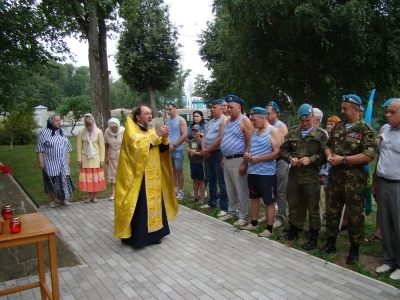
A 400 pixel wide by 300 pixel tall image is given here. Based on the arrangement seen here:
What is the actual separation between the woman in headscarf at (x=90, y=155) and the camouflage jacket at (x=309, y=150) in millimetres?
4157

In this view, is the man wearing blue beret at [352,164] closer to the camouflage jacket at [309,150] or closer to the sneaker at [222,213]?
the camouflage jacket at [309,150]

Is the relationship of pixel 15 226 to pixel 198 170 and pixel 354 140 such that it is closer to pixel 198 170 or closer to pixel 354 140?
pixel 354 140

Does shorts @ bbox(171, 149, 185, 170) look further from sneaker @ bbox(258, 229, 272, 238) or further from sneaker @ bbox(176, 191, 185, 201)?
sneaker @ bbox(258, 229, 272, 238)

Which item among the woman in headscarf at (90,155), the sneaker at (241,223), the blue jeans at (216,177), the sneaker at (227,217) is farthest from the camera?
the woman in headscarf at (90,155)

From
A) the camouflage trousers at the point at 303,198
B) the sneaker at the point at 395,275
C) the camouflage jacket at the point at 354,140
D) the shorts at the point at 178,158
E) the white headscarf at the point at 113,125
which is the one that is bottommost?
the sneaker at the point at 395,275

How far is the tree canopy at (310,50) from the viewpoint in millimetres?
11547

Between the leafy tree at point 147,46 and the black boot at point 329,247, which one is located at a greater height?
the leafy tree at point 147,46

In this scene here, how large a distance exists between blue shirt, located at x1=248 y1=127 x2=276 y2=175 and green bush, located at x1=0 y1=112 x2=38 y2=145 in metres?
19.5

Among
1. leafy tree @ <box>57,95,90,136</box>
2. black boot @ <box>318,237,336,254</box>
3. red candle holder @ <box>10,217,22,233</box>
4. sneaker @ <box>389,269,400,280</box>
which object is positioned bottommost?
sneaker @ <box>389,269,400,280</box>

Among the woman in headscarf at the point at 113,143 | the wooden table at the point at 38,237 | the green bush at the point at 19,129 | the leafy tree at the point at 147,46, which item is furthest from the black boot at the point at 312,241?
the green bush at the point at 19,129

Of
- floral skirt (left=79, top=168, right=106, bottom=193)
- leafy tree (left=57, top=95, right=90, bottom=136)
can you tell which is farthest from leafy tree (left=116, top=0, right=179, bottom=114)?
floral skirt (left=79, top=168, right=106, bottom=193)

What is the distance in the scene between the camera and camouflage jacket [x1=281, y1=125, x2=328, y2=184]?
488 centimetres

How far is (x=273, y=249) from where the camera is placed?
5070 mm

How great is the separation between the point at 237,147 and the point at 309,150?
1.33 meters
